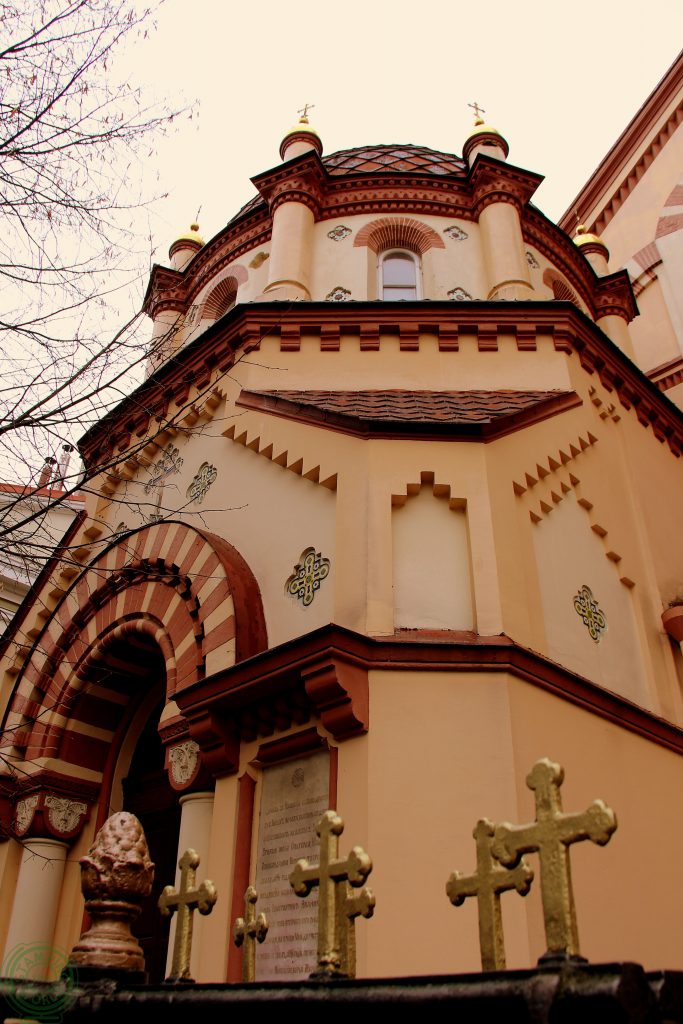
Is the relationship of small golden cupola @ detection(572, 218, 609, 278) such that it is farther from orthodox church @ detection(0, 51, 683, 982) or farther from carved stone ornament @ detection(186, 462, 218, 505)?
carved stone ornament @ detection(186, 462, 218, 505)

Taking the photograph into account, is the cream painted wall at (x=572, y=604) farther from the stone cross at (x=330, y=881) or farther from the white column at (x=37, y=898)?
the white column at (x=37, y=898)

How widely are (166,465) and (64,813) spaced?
415 cm

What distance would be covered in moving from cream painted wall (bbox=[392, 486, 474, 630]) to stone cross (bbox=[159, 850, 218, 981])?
12.0ft

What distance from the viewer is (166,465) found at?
10.4 metres

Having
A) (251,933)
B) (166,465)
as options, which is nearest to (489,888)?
(251,933)

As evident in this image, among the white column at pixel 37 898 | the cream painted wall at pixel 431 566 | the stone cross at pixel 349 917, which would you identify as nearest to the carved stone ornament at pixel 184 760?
the white column at pixel 37 898

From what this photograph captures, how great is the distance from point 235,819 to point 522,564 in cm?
315

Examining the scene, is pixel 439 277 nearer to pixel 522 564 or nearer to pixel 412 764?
pixel 522 564

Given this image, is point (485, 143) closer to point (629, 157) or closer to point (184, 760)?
point (629, 157)

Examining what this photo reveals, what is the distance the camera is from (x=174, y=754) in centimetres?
768

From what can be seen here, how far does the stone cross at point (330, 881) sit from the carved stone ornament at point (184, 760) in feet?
15.8

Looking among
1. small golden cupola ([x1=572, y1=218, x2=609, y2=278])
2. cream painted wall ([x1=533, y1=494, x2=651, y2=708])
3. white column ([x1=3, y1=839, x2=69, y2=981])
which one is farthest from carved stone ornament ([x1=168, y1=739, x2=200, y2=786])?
small golden cupola ([x1=572, y1=218, x2=609, y2=278])

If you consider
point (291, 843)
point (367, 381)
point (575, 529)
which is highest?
point (367, 381)

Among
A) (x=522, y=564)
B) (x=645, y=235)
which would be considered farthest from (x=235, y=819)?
(x=645, y=235)
